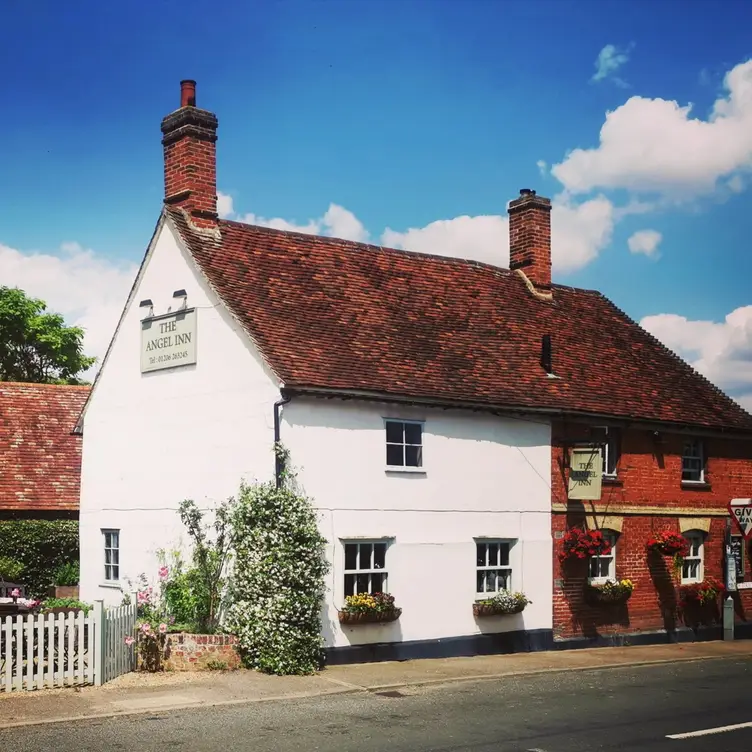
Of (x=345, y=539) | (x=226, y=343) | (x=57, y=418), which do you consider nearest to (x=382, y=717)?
(x=345, y=539)

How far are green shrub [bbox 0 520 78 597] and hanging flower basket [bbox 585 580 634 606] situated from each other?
13.3 m

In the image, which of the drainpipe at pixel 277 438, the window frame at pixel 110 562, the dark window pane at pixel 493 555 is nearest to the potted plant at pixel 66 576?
the window frame at pixel 110 562

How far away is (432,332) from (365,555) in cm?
550

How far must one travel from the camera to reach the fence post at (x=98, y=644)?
651 inches

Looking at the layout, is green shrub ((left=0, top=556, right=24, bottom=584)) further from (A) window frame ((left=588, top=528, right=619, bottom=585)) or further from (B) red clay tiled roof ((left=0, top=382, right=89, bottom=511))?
(A) window frame ((left=588, top=528, right=619, bottom=585))

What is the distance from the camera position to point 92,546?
24.7 m

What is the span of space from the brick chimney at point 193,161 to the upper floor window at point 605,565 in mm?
10598

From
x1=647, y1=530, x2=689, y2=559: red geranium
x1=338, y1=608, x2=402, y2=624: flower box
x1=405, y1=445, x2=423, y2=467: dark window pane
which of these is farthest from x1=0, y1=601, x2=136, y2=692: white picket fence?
x1=647, y1=530, x2=689, y2=559: red geranium

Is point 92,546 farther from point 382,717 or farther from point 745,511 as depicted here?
point 745,511

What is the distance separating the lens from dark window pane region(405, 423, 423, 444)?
69.2 feet

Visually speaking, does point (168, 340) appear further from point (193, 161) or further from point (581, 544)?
point (581, 544)

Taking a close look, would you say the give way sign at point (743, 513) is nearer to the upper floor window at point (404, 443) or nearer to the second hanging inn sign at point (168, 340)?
the upper floor window at point (404, 443)

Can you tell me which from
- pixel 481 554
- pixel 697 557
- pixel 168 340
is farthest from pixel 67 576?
pixel 697 557

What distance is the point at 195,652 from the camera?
18.0 metres
